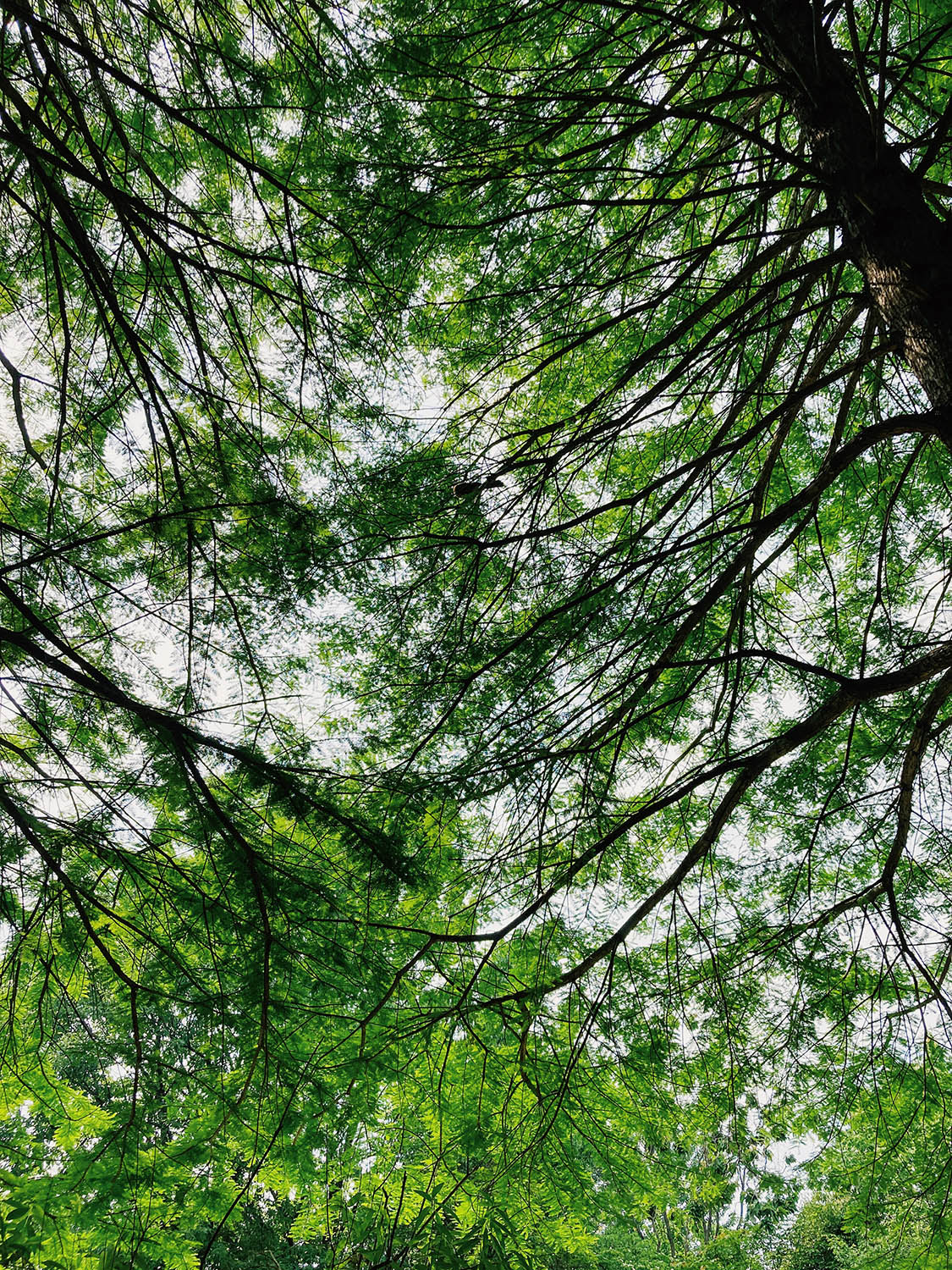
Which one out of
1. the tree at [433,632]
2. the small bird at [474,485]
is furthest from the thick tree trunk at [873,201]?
the small bird at [474,485]

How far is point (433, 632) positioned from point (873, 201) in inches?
73.0

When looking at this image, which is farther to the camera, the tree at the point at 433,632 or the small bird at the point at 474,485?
the small bird at the point at 474,485

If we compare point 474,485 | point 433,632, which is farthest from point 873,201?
point 433,632

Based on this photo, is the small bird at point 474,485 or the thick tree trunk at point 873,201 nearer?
the thick tree trunk at point 873,201

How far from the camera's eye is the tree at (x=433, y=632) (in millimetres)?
1873

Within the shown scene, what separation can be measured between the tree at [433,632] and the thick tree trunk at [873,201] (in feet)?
0.04

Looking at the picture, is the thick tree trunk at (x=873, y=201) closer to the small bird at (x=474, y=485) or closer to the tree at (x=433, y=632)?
the tree at (x=433, y=632)

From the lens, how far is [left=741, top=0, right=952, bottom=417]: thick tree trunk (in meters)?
1.78

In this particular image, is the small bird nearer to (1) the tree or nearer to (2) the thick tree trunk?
(1) the tree

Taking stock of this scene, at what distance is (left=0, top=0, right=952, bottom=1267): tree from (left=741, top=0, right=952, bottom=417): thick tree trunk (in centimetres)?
1

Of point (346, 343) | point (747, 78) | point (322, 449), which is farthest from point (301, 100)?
point (747, 78)

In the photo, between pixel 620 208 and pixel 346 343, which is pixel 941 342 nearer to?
pixel 346 343

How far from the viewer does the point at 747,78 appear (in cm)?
323

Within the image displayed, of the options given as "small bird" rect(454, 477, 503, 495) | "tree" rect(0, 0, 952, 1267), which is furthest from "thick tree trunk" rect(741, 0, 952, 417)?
"small bird" rect(454, 477, 503, 495)
